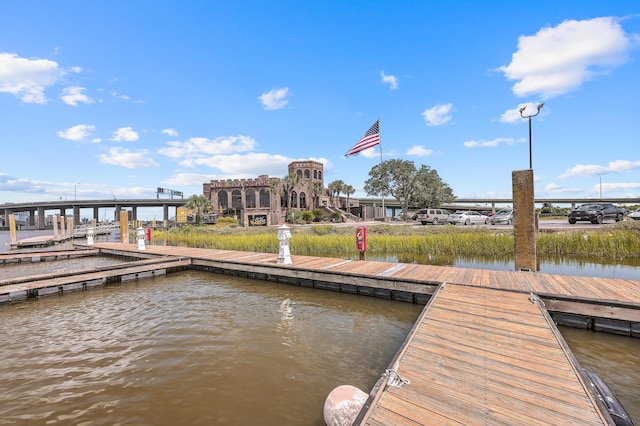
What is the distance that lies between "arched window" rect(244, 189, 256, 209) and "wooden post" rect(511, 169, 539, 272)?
56.2 m

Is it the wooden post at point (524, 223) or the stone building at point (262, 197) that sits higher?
the stone building at point (262, 197)

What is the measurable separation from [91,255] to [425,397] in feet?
74.6

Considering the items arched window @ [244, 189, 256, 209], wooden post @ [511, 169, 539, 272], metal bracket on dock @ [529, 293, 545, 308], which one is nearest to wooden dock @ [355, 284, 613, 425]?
metal bracket on dock @ [529, 293, 545, 308]

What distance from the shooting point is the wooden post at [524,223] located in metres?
8.31

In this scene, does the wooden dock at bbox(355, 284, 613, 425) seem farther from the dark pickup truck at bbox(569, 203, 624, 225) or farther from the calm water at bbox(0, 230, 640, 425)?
the dark pickup truck at bbox(569, 203, 624, 225)

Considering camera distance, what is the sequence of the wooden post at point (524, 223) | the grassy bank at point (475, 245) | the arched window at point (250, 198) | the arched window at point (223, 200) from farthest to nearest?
the arched window at point (223, 200), the arched window at point (250, 198), the grassy bank at point (475, 245), the wooden post at point (524, 223)

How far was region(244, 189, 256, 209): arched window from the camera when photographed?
61469mm

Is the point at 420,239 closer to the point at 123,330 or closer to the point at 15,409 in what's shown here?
the point at 123,330

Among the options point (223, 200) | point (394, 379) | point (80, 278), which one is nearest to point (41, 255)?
point (80, 278)

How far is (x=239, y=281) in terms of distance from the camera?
10.7m

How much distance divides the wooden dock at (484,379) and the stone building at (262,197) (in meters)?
53.9

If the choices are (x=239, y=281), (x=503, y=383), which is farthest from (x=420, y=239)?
(x=503, y=383)

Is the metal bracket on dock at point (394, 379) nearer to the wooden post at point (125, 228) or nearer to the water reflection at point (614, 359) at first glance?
the water reflection at point (614, 359)

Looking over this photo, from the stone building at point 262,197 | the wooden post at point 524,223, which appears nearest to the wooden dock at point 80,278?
the wooden post at point 524,223
